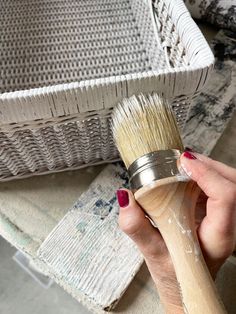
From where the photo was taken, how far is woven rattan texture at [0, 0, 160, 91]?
0.58 metres

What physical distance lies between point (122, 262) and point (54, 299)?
1.20 feet

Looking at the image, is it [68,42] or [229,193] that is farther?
[68,42]

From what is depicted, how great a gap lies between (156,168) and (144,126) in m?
0.05

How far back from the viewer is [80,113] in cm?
41

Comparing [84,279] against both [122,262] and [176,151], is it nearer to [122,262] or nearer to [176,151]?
[122,262]

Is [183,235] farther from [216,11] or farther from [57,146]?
[216,11]

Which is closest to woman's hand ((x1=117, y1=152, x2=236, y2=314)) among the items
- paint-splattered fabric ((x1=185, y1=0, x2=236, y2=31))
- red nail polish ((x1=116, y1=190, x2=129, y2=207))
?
red nail polish ((x1=116, y1=190, x2=129, y2=207))

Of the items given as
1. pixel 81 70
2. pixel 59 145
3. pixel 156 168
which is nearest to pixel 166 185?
pixel 156 168

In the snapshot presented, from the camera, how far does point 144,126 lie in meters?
0.40

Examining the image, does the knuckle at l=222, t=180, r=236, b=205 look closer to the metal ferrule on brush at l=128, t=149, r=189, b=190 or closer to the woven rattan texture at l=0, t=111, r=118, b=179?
the metal ferrule on brush at l=128, t=149, r=189, b=190

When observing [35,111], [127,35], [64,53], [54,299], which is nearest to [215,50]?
[127,35]

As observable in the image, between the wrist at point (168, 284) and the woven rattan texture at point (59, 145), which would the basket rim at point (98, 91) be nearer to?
the woven rattan texture at point (59, 145)

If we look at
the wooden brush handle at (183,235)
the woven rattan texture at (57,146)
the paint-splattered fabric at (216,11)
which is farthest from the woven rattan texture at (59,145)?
the paint-splattered fabric at (216,11)

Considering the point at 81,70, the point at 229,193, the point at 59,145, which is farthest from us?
the point at 81,70
